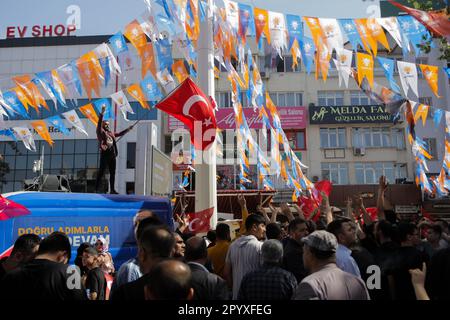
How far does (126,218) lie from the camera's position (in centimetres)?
788

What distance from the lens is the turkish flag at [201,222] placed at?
831 cm

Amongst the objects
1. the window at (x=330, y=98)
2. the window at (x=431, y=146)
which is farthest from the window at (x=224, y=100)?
the window at (x=431, y=146)

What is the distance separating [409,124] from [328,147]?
18.7m

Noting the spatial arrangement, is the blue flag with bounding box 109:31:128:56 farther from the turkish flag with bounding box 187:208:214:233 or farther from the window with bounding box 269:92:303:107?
the window with bounding box 269:92:303:107

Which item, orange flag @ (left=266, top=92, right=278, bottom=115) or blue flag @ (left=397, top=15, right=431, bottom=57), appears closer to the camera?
blue flag @ (left=397, top=15, right=431, bottom=57)

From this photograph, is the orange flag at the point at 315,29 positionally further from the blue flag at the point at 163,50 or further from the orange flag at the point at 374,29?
the blue flag at the point at 163,50

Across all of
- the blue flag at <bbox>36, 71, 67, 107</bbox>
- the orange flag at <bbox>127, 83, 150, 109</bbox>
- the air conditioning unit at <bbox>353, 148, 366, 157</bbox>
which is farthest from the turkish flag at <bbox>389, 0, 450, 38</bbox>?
the air conditioning unit at <bbox>353, 148, 366, 157</bbox>

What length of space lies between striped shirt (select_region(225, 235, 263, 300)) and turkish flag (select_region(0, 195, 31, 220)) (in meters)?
3.54

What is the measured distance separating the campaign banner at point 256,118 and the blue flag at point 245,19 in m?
18.2

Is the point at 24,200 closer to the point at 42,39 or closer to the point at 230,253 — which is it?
the point at 230,253

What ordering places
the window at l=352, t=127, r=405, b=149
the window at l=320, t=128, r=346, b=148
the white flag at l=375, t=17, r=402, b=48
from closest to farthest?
the white flag at l=375, t=17, r=402, b=48 < the window at l=352, t=127, r=405, b=149 < the window at l=320, t=128, r=346, b=148

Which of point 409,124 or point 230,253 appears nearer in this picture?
point 230,253

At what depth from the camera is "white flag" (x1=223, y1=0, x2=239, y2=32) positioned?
8961 mm

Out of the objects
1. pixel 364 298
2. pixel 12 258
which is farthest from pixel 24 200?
pixel 364 298
